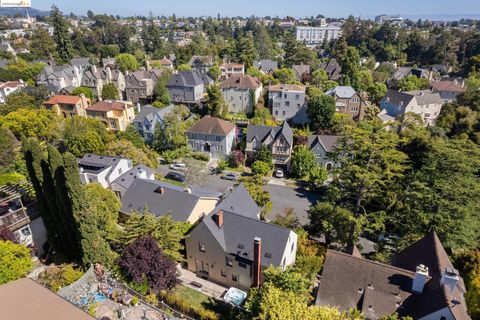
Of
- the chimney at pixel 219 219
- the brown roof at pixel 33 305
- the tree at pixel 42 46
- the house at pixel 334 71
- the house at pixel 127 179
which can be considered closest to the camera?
the brown roof at pixel 33 305

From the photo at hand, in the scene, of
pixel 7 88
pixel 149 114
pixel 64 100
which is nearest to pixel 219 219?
pixel 149 114

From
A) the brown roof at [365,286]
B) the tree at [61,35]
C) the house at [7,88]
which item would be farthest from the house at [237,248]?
the tree at [61,35]

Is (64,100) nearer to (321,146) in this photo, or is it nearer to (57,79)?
(57,79)

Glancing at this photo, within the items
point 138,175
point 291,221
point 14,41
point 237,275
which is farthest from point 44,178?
point 14,41

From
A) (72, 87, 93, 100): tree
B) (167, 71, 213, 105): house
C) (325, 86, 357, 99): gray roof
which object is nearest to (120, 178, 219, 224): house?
(167, 71, 213, 105): house

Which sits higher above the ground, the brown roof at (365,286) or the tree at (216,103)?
the tree at (216,103)

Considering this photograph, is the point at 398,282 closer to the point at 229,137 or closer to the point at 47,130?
the point at 229,137

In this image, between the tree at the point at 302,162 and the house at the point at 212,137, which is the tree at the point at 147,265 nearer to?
the tree at the point at 302,162
